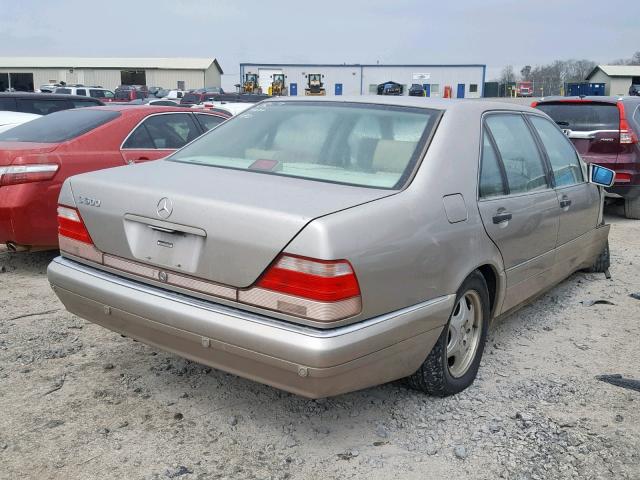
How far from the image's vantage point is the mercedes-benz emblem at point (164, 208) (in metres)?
2.81

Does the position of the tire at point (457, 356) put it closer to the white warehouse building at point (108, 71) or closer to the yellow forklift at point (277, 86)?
the yellow forklift at point (277, 86)

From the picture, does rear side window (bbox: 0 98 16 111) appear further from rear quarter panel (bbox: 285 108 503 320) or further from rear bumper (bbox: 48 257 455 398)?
rear quarter panel (bbox: 285 108 503 320)

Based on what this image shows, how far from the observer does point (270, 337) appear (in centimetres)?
253

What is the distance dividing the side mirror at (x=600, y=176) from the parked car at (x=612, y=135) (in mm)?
3916

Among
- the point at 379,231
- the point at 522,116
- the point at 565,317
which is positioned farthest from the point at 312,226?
the point at 565,317

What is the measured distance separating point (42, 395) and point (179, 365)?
737 mm

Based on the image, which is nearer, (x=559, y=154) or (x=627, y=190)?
(x=559, y=154)

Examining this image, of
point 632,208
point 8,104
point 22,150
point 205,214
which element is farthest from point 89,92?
point 205,214

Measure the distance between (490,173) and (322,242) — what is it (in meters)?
1.44

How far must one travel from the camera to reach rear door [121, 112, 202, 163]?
599 cm

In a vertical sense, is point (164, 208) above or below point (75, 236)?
above

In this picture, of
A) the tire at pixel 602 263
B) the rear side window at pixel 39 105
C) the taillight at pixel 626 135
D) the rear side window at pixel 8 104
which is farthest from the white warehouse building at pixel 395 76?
the tire at pixel 602 263

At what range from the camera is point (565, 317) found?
4.83 m

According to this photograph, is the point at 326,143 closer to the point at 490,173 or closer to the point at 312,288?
the point at 490,173
